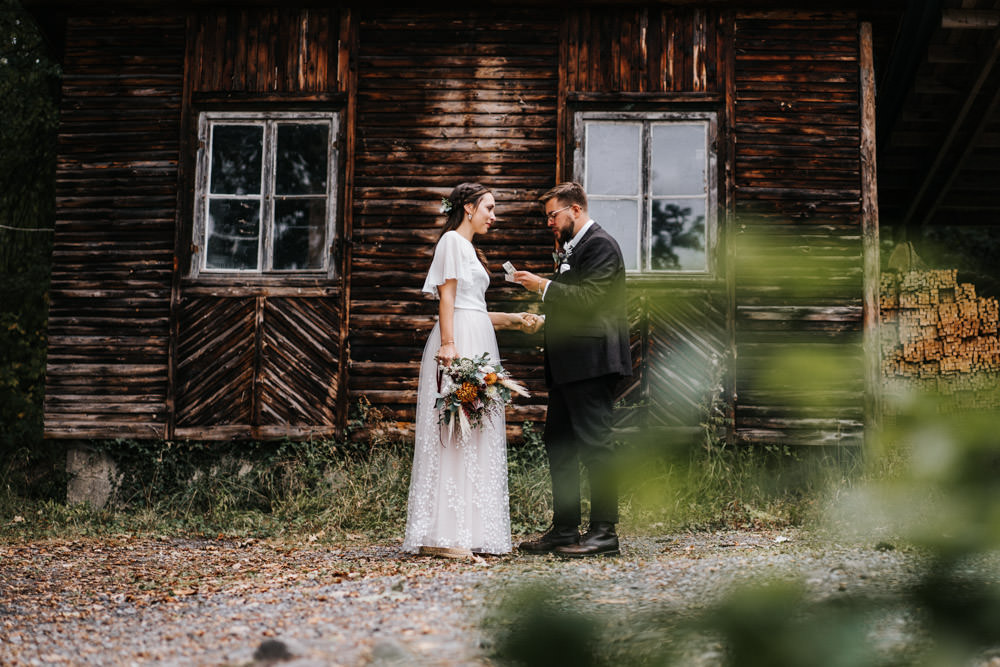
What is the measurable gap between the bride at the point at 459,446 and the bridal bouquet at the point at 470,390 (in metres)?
0.08

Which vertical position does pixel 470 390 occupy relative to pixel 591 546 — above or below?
above

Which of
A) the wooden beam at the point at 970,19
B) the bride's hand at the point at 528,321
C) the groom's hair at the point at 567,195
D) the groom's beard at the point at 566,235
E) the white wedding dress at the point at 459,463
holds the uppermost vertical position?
the wooden beam at the point at 970,19

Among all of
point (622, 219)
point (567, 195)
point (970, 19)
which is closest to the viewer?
point (567, 195)

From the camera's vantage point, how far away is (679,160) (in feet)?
25.6

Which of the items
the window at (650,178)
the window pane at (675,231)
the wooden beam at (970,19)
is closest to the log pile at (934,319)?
the window pane at (675,231)

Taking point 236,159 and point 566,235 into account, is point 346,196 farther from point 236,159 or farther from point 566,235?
point 566,235

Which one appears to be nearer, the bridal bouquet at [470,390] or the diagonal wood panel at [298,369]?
the bridal bouquet at [470,390]

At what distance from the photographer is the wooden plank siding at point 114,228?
7832 millimetres

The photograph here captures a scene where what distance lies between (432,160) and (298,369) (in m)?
2.12

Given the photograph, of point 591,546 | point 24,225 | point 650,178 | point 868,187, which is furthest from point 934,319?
point 24,225

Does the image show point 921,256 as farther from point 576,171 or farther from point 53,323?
point 53,323

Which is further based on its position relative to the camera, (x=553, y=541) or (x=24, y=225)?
(x=24, y=225)

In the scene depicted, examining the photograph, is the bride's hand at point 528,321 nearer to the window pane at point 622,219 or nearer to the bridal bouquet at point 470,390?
the bridal bouquet at point 470,390

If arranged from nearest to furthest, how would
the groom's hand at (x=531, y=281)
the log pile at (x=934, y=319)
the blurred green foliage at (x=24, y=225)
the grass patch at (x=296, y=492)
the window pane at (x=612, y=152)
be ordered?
the groom's hand at (x=531, y=281)
the grass patch at (x=296, y=492)
the log pile at (x=934, y=319)
the window pane at (x=612, y=152)
the blurred green foliage at (x=24, y=225)
